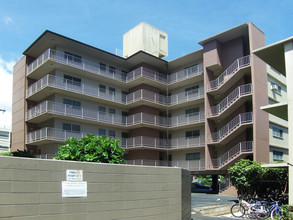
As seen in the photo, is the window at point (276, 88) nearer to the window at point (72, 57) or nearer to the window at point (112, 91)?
the window at point (112, 91)

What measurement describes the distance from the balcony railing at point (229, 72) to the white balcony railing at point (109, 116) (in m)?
3.58

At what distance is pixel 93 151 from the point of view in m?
13.1

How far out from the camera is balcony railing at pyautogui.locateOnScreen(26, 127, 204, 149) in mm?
29109

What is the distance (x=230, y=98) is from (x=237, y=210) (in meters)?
14.5

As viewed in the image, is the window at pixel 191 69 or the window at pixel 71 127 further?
the window at pixel 191 69

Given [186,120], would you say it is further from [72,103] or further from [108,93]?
[72,103]

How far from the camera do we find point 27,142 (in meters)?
31.6

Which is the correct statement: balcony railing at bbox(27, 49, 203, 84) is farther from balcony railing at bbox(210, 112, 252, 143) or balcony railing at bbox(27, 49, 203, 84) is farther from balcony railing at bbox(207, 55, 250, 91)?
balcony railing at bbox(210, 112, 252, 143)

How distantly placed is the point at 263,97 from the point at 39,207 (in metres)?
24.8

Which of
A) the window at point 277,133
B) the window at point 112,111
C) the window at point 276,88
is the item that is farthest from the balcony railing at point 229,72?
the window at point 112,111

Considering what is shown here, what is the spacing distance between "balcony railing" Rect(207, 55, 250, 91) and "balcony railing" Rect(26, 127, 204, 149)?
5.68 m

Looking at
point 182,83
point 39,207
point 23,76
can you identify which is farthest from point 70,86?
point 39,207

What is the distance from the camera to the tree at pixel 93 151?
12.9 meters

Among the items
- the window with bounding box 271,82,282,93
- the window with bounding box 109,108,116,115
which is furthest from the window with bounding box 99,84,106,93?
the window with bounding box 271,82,282,93
